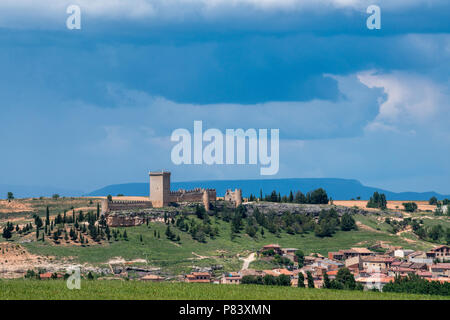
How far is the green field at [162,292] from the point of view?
132 ft

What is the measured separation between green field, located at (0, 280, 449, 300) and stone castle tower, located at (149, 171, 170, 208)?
86.0m

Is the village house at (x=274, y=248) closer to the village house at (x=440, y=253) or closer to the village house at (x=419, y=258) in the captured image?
the village house at (x=419, y=258)

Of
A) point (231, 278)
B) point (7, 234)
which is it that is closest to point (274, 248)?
point (231, 278)

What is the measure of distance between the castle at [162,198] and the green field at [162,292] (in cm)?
7976

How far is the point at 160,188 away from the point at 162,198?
1.80m

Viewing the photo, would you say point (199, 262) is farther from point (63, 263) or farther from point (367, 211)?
point (367, 211)

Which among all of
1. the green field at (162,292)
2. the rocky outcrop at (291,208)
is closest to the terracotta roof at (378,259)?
the rocky outcrop at (291,208)

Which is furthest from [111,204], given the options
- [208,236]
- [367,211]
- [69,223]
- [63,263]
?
[367,211]

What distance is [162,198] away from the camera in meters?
134

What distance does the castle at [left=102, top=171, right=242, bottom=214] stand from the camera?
12694 cm

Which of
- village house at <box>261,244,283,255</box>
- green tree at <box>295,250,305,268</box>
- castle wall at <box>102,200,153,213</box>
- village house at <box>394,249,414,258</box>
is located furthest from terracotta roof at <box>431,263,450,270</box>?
castle wall at <box>102,200,153,213</box>
